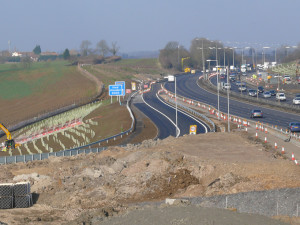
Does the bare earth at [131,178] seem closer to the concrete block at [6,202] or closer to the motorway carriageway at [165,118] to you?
the concrete block at [6,202]

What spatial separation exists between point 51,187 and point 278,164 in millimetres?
13612

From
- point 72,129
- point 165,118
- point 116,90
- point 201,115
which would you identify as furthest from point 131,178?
point 116,90

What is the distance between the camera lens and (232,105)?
91125 mm

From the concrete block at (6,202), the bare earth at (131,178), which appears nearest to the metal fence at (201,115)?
the bare earth at (131,178)

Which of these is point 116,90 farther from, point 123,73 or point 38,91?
point 123,73

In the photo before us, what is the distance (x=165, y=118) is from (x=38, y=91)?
5265cm

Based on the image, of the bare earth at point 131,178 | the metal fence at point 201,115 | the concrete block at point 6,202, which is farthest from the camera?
the metal fence at point 201,115

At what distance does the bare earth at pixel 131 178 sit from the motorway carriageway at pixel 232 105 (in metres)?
28.8

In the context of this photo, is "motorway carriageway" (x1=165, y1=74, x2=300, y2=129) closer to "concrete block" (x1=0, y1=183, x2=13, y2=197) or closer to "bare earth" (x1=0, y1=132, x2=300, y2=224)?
"bare earth" (x1=0, y1=132, x2=300, y2=224)

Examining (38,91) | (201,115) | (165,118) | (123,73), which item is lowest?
(38,91)

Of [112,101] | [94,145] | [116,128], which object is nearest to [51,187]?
[94,145]

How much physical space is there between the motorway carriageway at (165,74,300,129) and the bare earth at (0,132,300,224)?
28.8 m

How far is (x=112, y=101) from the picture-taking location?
332 feet

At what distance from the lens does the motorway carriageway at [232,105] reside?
7156 cm
